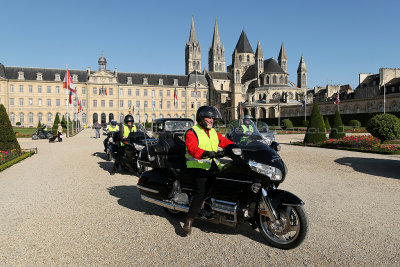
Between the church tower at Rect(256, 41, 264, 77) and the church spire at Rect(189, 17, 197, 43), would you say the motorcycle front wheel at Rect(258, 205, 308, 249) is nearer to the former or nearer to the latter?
the church tower at Rect(256, 41, 264, 77)

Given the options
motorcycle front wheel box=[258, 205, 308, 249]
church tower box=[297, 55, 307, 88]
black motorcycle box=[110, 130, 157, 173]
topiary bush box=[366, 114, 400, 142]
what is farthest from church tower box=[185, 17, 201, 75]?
motorcycle front wheel box=[258, 205, 308, 249]

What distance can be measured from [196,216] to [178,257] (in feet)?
2.20

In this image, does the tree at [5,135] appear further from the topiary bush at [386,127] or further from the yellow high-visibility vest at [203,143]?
the topiary bush at [386,127]

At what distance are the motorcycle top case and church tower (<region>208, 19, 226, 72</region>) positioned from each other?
286 ft

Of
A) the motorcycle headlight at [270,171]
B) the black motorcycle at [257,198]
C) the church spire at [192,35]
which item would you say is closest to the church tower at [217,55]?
the church spire at [192,35]

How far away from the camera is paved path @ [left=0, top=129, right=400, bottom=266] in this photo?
123 inches

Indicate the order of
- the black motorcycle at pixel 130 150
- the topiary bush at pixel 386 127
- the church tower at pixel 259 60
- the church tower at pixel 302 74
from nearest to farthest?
the black motorcycle at pixel 130 150
the topiary bush at pixel 386 127
the church tower at pixel 259 60
the church tower at pixel 302 74

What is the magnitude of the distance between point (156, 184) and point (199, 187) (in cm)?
100

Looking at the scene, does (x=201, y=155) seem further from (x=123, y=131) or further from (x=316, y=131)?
(x=316, y=131)

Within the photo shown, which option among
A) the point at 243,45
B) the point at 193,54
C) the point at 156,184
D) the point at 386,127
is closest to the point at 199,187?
the point at 156,184

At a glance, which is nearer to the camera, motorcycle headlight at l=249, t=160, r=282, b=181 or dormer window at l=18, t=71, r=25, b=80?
motorcycle headlight at l=249, t=160, r=282, b=181

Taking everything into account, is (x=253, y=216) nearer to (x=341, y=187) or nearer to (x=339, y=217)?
(x=339, y=217)

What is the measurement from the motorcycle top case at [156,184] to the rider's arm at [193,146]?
84 cm

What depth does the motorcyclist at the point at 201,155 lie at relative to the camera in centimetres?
363
